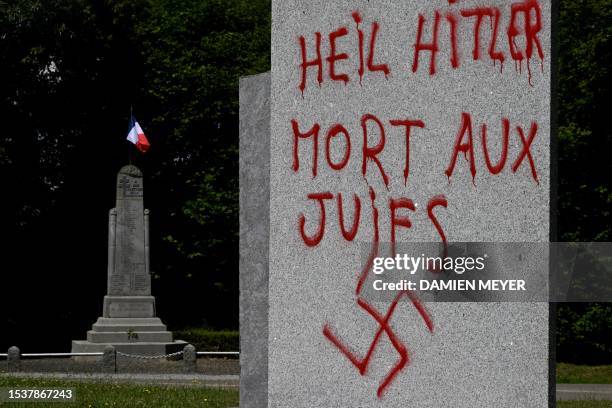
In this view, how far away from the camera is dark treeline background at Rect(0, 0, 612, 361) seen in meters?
32.0

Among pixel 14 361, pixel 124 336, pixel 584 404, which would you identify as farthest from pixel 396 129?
pixel 124 336

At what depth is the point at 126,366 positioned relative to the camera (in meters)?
24.5

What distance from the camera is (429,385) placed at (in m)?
4.21

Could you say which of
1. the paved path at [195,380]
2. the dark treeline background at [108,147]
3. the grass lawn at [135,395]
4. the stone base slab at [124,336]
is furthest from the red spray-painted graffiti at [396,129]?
the dark treeline background at [108,147]

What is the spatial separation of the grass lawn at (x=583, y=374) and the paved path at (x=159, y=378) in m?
7.92

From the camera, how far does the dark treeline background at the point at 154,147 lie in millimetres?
32000

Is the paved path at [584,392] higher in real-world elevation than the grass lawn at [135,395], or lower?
lower

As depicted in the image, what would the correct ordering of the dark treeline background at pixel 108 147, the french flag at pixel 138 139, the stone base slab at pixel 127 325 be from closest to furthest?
the stone base slab at pixel 127 325, the french flag at pixel 138 139, the dark treeline background at pixel 108 147

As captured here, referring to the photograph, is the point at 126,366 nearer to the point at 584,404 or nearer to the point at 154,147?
the point at 584,404

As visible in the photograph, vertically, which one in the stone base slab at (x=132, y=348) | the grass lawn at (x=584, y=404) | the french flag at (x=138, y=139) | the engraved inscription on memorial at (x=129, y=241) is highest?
the french flag at (x=138, y=139)

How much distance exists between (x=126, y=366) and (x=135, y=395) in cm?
912

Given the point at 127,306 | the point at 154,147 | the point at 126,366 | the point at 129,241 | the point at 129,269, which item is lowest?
the point at 126,366

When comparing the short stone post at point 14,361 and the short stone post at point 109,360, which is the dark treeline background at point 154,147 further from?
the short stone post at point 109,360

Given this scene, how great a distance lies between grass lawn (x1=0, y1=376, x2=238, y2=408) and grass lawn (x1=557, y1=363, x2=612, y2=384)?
10.7m
